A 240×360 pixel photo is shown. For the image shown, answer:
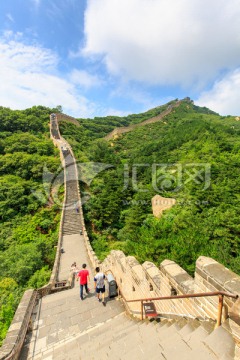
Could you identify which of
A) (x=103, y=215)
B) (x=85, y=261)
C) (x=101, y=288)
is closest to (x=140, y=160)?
(x=103, y=215)

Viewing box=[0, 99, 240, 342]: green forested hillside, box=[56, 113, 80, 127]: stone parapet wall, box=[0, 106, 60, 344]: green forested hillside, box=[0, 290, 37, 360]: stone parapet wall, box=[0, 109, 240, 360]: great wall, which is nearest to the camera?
box=[0, 109, 240, 360]: great wall

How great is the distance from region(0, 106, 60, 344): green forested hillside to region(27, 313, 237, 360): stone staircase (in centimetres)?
422

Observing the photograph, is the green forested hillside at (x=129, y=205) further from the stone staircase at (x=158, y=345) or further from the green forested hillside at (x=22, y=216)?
the stone staircase at (x=158, y=345)

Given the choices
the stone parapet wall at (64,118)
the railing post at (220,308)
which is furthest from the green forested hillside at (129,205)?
the stone parapet wall at (64,118)

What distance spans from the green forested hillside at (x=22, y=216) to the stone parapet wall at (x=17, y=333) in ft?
8.21

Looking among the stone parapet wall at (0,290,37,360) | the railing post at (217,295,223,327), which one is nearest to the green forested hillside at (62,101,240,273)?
the stone parapet wall at (0,290,37,360)

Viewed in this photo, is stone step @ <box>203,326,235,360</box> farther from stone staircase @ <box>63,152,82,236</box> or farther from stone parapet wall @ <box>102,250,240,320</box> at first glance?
stone staircase @ <box>63,152,82,236</box>

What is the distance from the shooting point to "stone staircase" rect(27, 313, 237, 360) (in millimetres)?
2197

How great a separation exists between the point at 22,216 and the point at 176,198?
42.3 ft

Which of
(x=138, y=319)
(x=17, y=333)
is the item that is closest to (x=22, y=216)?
(x=17, y=333)

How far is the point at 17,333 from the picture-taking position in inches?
179

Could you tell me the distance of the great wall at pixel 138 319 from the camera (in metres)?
2.33

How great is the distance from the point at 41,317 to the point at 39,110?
133ft

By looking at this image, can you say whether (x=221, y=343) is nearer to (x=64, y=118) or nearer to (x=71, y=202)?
(x=71, y=202)
